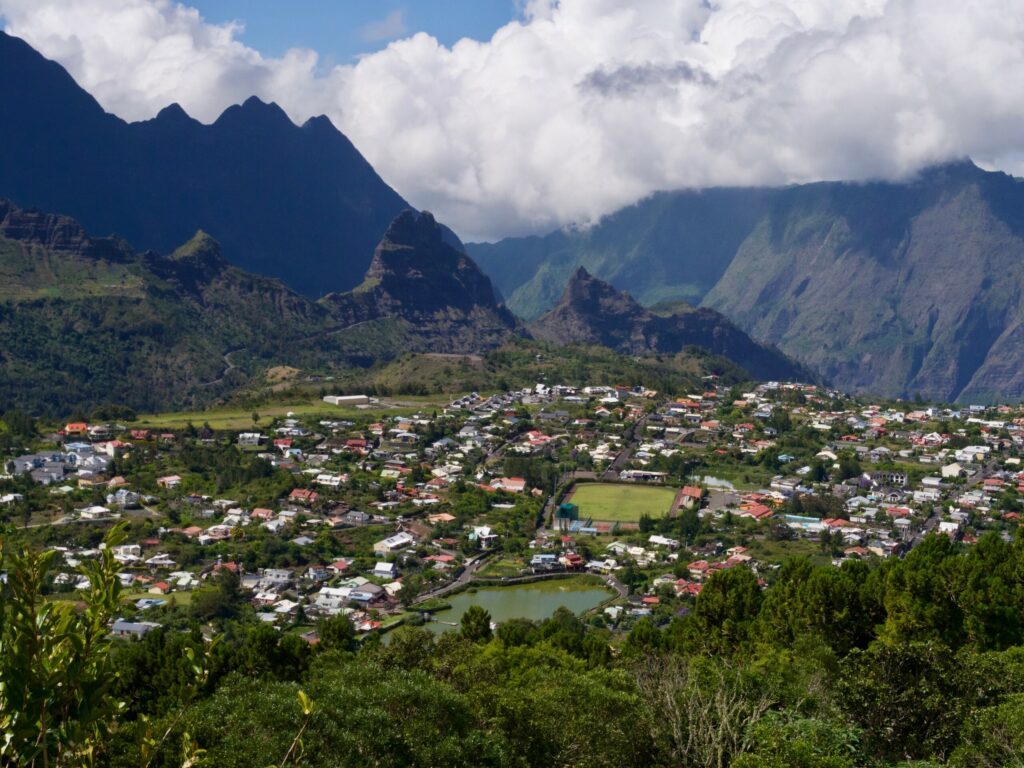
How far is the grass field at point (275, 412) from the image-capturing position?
243 feet

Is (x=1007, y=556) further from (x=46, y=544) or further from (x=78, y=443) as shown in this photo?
(x=78, y=443)

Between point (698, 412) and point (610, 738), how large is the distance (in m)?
72.7

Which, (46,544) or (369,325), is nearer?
(46,544)

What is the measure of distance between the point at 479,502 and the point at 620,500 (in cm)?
933

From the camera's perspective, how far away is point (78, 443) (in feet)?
209

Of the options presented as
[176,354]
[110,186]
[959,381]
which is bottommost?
[959,381]

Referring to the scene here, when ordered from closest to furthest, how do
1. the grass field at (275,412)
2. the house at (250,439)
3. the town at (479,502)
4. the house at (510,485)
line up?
1. the town at (479,502)
2. the house at (510,485)
3. the house at (250,439)
4. the grass field at (275,412)

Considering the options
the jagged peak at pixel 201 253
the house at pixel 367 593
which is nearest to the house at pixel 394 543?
the house at pixel 367 593

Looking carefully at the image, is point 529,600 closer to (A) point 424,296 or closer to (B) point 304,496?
(B) point 304,496

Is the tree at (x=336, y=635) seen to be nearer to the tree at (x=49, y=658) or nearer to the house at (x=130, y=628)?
the house at (x=130, y=628)

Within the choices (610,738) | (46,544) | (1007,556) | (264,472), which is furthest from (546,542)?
(610,738)

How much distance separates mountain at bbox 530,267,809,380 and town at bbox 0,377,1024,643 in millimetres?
67713

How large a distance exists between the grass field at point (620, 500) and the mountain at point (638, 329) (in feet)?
295

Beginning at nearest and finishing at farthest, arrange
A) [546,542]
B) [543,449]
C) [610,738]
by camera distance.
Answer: [610,738], [546,542], [543,449]
